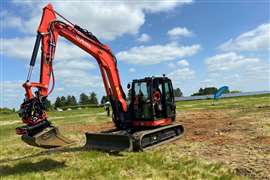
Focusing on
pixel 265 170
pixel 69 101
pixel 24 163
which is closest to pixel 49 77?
pixel 24 163

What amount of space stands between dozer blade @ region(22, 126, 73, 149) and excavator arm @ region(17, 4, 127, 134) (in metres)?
0.28

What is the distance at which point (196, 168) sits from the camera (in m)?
8.41

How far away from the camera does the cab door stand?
41.4ft

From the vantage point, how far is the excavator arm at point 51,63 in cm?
902

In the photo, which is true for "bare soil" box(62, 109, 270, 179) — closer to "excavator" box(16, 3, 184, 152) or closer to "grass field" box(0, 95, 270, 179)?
"grass field" box(0, 95, 270, 179)

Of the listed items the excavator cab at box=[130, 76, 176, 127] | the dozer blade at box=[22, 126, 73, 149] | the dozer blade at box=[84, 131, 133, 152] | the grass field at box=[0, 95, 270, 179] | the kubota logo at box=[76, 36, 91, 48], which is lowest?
the grass field at box=[0, 95, 270, 179]

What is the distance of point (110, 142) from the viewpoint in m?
11.1

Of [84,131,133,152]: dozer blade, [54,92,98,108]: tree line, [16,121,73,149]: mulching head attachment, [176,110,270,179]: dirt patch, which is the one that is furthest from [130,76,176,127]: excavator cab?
[54,92,98,108]: tree line

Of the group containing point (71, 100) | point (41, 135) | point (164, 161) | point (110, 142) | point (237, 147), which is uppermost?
point (71, 100)

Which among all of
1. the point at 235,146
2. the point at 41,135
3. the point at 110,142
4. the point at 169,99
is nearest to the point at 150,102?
the point at 169,99

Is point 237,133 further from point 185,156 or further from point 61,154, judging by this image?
point 61,154

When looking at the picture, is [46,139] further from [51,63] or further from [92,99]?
[92,99]

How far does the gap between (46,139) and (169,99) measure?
201 inches

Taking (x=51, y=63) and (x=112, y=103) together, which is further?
(x=112, y=103)
